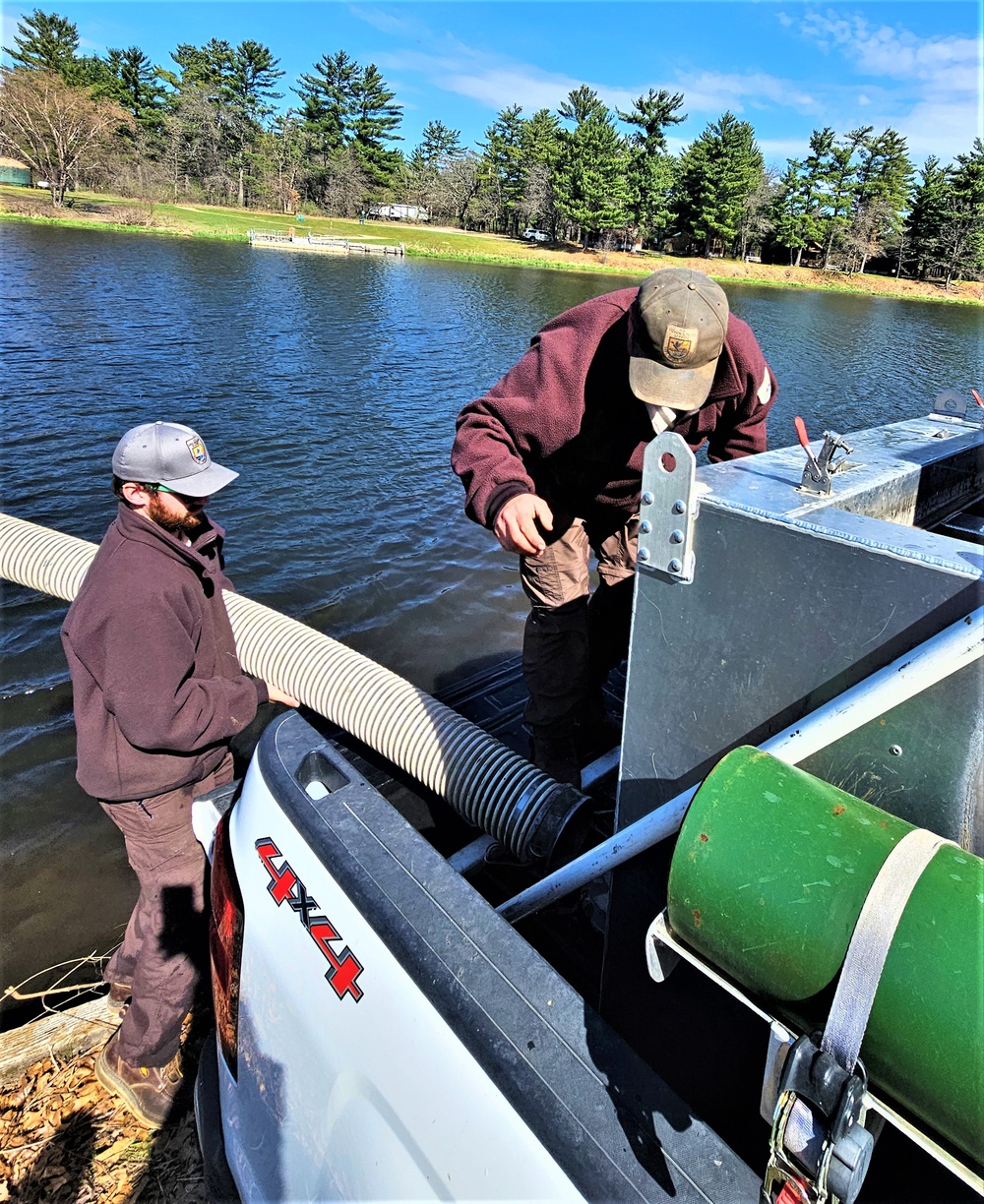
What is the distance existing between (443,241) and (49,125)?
98.5 feet

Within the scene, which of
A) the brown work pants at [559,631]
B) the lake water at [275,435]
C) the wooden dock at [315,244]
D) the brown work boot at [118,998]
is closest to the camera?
the brown work boot at [118,998]

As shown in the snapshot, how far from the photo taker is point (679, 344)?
2.25 meters

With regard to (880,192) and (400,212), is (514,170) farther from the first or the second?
(880,192)

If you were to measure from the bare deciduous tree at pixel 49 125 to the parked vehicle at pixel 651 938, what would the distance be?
6793 centimetres

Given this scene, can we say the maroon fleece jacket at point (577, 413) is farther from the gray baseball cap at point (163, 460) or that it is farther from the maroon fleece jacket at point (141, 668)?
the maroon fleece jacket at point (141, 668)

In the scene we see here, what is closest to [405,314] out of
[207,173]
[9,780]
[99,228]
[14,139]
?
[9,780]

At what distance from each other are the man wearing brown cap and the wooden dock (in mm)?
53993

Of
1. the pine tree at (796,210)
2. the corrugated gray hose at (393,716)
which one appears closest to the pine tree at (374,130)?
the pine tree at (796,210)

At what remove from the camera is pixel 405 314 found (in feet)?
92.1

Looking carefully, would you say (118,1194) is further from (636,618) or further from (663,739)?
(636,618)

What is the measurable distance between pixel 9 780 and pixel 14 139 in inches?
2749

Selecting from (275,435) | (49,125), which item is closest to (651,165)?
(49,125)

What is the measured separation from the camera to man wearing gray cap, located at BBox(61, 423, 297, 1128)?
7.69 feet

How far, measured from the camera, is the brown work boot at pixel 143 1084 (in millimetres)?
2568
